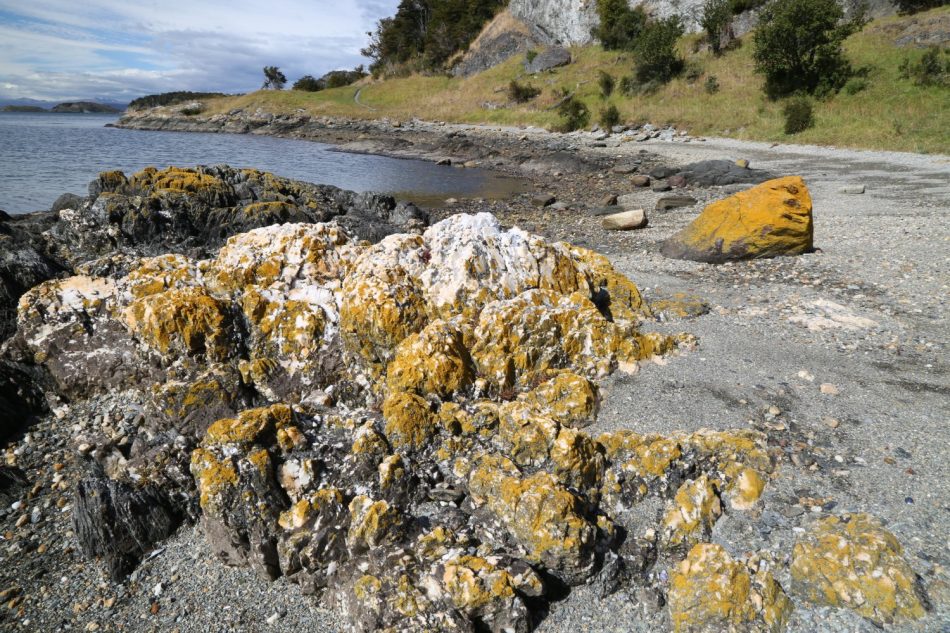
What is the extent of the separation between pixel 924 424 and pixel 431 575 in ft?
17.8

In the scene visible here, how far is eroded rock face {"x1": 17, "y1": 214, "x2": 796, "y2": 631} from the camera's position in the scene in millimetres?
4453

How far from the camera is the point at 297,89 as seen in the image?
103750 mm

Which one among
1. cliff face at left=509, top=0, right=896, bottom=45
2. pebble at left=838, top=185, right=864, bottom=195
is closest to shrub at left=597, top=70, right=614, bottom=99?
cliff face at left=509, top=0, right=896, bottom=45

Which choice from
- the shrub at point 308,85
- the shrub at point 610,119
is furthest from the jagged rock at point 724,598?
the shrub at point 308,85

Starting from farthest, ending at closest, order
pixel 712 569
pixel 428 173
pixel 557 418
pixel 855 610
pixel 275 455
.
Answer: pixel 428 173, pixel 557 418, pixel 275 455, pixel 712 569, pixel 855 610

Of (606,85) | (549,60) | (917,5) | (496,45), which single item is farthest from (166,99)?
(917,5)

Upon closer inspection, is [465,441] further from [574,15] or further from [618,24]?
[574,15]

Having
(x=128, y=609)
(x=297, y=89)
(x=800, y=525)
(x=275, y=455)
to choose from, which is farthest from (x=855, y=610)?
(x=297, y=89)

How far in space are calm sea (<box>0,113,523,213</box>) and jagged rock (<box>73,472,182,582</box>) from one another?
74.4 feet

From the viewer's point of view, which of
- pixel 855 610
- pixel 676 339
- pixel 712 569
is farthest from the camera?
pixel 676 339

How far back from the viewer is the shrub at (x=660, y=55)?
150ft

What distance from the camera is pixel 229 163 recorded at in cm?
4078

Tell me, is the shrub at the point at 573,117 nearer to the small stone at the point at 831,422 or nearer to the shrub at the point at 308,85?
the small stone at the point at 831,422

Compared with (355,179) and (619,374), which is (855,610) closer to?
(619,374)
